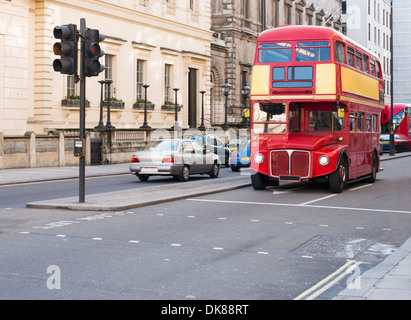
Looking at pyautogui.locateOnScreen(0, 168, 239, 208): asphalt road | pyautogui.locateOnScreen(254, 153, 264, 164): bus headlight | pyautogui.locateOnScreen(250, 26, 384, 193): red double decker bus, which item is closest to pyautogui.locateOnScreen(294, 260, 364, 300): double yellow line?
pyautogui.locateOnScreen(0, 168, 239, 208): asphalt road

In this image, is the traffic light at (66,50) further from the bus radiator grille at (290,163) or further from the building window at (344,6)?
the building window at (344,6)

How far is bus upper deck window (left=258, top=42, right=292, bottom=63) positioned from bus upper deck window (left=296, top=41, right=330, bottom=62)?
1.02 ft

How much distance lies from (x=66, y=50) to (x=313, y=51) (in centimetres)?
761

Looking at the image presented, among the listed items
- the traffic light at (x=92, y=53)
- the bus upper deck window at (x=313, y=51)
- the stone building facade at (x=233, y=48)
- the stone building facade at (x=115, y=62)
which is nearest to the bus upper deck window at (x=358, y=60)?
the bus upper deck window at (x=313, y=51)

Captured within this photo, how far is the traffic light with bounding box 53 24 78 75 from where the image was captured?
14.0 metres

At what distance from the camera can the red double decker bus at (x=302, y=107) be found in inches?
742

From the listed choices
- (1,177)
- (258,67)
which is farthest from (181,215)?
(1,177)

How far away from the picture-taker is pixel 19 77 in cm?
A: 3312

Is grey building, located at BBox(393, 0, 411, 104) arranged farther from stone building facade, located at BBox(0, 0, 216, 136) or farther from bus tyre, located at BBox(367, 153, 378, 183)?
bus tyre, located at BBox(367, 153, 378, 183)

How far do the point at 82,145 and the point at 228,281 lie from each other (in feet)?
24.2

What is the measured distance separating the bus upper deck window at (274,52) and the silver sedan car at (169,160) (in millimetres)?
5442

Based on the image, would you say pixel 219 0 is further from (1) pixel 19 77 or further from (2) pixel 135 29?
(1) pixel 19 77

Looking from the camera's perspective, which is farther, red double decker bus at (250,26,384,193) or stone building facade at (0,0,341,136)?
stone building facade at (0,0,341,136)

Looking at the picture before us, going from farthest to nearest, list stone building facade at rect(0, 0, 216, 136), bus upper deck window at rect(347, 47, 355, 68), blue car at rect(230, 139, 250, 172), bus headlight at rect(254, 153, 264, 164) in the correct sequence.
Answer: stone building facade at rect(0, 0, 216, 136)
blue car at rect(230, 139, 250, 172)
bus upper deck window at rect(347, 47, 355, 68)
bus headlight at rect(254, 153, 264, 164)
